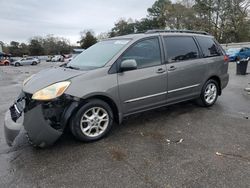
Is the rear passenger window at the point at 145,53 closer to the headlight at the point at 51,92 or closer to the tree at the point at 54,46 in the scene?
the headlight at the point at 51,92

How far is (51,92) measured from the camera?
10.9 ft

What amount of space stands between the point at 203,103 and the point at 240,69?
321 inches

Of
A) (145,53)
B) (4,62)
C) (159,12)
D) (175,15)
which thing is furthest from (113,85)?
(159,12)

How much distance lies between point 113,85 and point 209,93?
276cm

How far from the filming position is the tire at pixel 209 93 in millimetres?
5316

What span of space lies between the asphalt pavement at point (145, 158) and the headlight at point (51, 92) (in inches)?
32.6

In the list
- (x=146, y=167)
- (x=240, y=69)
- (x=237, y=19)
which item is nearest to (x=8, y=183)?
(x=146, y=167)

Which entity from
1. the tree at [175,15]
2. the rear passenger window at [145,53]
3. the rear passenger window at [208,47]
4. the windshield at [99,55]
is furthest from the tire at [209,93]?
the tree at [175,15]

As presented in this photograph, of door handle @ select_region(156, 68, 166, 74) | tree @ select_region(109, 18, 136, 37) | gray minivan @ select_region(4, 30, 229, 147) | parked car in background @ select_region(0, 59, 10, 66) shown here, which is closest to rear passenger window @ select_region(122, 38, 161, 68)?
gray minivan @ select_region(4, 30, 229, 147)

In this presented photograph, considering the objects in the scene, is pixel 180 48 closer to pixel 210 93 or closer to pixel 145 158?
pixel 210 93

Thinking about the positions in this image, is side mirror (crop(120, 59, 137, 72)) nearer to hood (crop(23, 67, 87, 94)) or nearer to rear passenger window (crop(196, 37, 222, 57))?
hood (crop(23, 67, 87, 94))

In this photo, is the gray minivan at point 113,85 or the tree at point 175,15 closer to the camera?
the gray minivan at point 113,85

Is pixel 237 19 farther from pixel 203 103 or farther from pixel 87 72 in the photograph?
pixel 87 72

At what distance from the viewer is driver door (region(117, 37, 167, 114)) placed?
398cm
